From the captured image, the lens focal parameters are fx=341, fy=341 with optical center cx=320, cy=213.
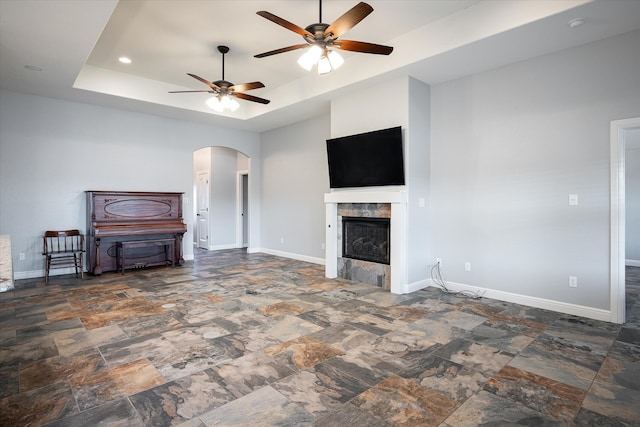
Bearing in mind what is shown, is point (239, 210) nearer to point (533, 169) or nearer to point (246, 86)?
point (246, 86)

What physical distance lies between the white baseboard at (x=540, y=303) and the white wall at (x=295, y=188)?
9.71ft

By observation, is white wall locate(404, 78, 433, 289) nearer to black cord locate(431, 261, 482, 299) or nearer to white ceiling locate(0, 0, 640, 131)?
black cord locate(431, 261, 482, 299)

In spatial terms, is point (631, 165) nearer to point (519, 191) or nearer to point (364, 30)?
point (519, 191)

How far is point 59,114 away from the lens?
578 cm

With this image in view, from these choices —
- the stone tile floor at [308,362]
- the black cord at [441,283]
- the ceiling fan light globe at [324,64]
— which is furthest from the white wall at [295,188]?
the ceiling fan light globe at [324,64]

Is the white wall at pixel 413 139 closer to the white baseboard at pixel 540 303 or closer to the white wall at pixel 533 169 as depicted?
the white wall at pixel 533 169

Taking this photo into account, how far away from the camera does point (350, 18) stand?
284 cm

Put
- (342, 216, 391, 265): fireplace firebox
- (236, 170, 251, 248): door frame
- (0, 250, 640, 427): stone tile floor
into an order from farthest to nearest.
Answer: (236, 170, 251, 248): door frame
(342, 216, 391, 265): fireplace firebox
(0, 250, 640, 427): stone tile floor

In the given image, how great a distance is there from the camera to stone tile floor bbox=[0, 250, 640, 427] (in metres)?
1.98

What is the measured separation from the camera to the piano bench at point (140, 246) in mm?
5867

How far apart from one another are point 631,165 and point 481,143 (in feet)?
16.4

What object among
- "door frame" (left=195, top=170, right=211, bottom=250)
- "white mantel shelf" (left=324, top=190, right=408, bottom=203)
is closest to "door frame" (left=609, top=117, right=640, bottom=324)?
"white mantel shelf" (left=324, top=190, right=408, bottom=203)

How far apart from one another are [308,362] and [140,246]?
4.71m

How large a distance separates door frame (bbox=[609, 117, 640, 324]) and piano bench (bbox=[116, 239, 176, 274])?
21.3 ft
